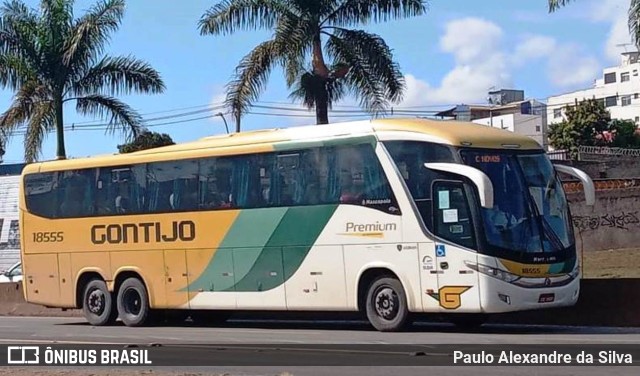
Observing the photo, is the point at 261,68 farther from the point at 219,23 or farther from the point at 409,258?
the point at 409,258

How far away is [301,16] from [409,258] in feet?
44.6

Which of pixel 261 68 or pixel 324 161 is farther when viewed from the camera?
pixel 261 68

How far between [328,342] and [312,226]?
3299 mm

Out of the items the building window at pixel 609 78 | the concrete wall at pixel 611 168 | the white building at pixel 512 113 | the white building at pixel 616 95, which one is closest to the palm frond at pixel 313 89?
the concrete wall at pixel 611 168

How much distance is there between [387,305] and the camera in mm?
18719

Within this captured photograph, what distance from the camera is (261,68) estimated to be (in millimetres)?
30469

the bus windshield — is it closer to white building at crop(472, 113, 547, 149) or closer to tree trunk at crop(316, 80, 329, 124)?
tree trunk at crop(316, 80, 329, 124)

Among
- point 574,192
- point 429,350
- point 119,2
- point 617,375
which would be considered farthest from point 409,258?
point 574,192

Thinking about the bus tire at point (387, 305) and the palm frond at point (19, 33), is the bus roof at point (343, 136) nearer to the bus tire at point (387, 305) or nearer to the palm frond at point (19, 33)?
the bus tire at point (387, 305)

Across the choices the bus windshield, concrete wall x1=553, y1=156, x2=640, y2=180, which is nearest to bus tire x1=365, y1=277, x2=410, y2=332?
the bus windshield

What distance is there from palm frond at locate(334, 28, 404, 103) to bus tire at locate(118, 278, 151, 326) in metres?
10.7

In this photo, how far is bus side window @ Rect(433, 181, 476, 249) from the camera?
17656 mm

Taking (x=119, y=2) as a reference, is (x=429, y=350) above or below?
below

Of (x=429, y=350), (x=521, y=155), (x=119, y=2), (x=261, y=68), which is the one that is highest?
(x=119, y=2)
